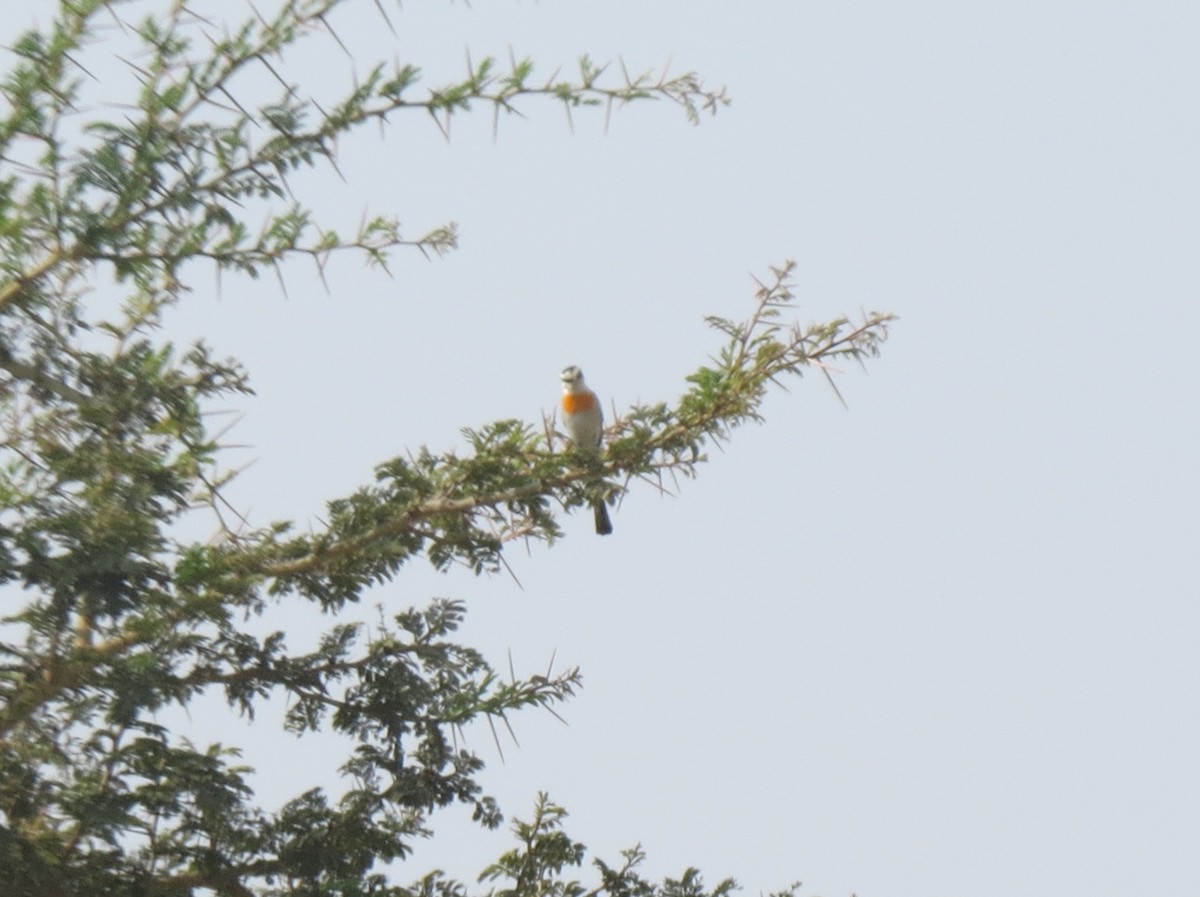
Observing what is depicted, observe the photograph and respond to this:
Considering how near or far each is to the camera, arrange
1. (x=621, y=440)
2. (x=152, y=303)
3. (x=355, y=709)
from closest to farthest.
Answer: (x=621, y=440)
(x=355, y=709)
(x=152, y=303)

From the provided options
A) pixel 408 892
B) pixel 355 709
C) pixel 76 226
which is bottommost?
pixel 408 892

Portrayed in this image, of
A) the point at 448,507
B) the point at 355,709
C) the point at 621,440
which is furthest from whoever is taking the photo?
the point at 355,709

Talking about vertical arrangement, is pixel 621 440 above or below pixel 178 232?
below

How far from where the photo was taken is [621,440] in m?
5.76

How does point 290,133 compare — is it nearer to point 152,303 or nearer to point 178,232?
point 178,232

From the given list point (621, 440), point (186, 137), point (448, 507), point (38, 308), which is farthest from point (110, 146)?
point (621, 440)

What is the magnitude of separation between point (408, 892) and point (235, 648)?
1.13 meters

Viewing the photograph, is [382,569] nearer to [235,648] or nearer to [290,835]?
[235,648]

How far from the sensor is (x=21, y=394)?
22.3 ft

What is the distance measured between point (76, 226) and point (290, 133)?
834mm

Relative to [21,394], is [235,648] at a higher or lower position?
lower

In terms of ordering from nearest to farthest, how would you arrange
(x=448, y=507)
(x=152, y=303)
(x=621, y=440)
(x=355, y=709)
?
(x=621, y=440) → (x=448, y=507) → (x=355, y=709) → (x=152, y=303)

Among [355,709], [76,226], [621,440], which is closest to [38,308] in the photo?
[76,226]

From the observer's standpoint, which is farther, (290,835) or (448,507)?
(290,835)
